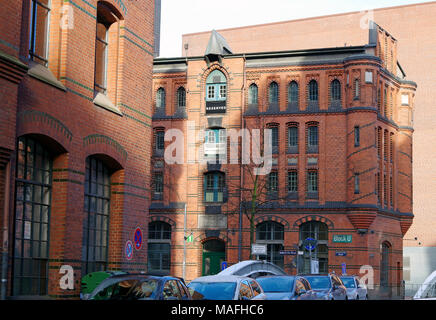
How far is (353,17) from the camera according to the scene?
237ft

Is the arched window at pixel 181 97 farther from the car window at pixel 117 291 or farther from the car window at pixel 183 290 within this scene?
the car window at pixel 117 291

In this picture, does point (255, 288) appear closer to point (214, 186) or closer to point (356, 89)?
point (356, 89)

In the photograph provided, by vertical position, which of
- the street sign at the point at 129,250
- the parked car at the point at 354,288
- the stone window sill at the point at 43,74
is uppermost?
the stone window sill at the point at 43,74

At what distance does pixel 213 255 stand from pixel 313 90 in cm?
1386

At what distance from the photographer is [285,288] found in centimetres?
1809

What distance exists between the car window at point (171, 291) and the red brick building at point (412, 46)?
5002 cm

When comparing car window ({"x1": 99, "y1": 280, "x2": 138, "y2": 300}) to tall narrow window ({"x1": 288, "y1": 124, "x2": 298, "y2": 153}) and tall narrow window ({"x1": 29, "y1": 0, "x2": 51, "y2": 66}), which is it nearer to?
tall narrow window ({"x1": 29, "y1": 0, "x2": 51, "y2": 66})

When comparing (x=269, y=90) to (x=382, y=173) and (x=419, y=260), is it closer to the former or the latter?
(x=382, y=173)

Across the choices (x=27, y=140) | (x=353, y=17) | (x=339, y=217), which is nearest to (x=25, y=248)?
(x=27, y=140)

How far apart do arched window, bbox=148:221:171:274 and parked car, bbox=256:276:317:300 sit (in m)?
31.6

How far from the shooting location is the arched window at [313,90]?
48.4 meters

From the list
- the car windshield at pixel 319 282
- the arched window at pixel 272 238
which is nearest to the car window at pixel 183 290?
the car windshield at pixel 319 282

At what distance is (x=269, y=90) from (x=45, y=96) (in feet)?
113

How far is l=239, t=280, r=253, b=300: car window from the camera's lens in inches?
569
